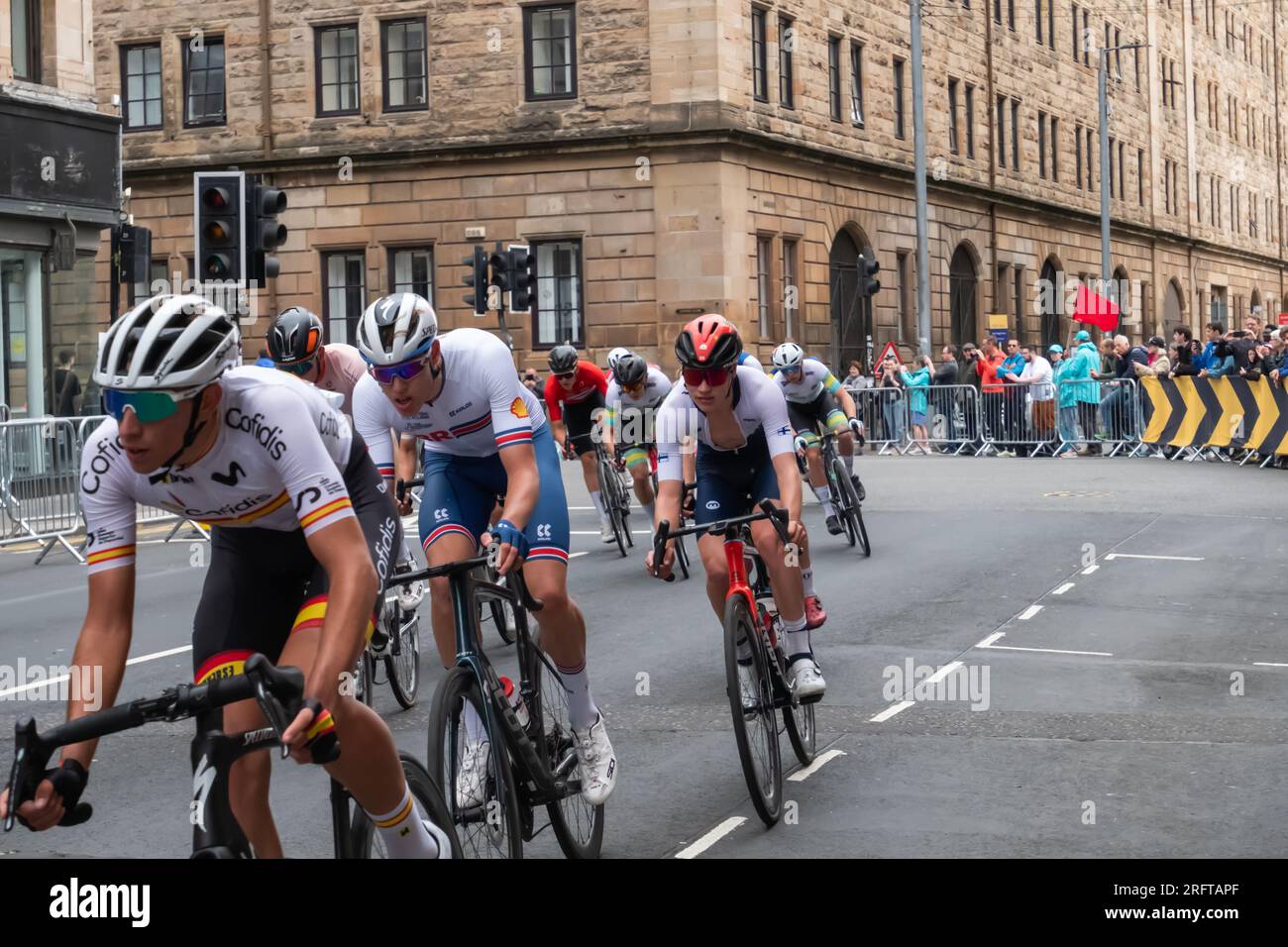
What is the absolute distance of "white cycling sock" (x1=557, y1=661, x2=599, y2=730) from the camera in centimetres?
675

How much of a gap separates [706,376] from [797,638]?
3.98ft

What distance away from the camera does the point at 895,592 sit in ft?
46.5

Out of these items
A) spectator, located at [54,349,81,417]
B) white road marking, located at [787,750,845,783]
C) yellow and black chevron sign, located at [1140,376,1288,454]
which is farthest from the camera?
spectator, located at [54,349,81,417]

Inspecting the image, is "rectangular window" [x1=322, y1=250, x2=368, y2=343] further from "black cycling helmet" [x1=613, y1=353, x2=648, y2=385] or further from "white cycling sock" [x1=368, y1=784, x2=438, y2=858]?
"white cycling sock" [x1=368, y1=784, x2=438, y2=858]

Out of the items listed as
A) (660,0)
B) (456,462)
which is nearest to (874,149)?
(660,0)

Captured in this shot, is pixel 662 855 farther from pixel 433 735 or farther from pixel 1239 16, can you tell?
pixel 1239 16

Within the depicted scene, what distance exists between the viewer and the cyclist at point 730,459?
26.9ft

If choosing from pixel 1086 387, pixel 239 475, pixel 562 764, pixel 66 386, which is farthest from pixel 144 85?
pixel 239 475

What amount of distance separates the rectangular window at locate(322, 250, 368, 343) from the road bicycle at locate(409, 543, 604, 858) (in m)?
35.0

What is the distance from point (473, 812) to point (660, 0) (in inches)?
1325

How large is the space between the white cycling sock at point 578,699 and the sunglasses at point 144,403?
2.69 metres

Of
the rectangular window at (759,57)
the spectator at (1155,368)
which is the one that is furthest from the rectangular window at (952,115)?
the spectator at (1155,368)

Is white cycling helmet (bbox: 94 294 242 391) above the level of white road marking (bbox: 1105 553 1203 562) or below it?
above

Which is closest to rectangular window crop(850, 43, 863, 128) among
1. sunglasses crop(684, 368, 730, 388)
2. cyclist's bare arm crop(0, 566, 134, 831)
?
sunglasses crop(684, 368, 730, 388)
